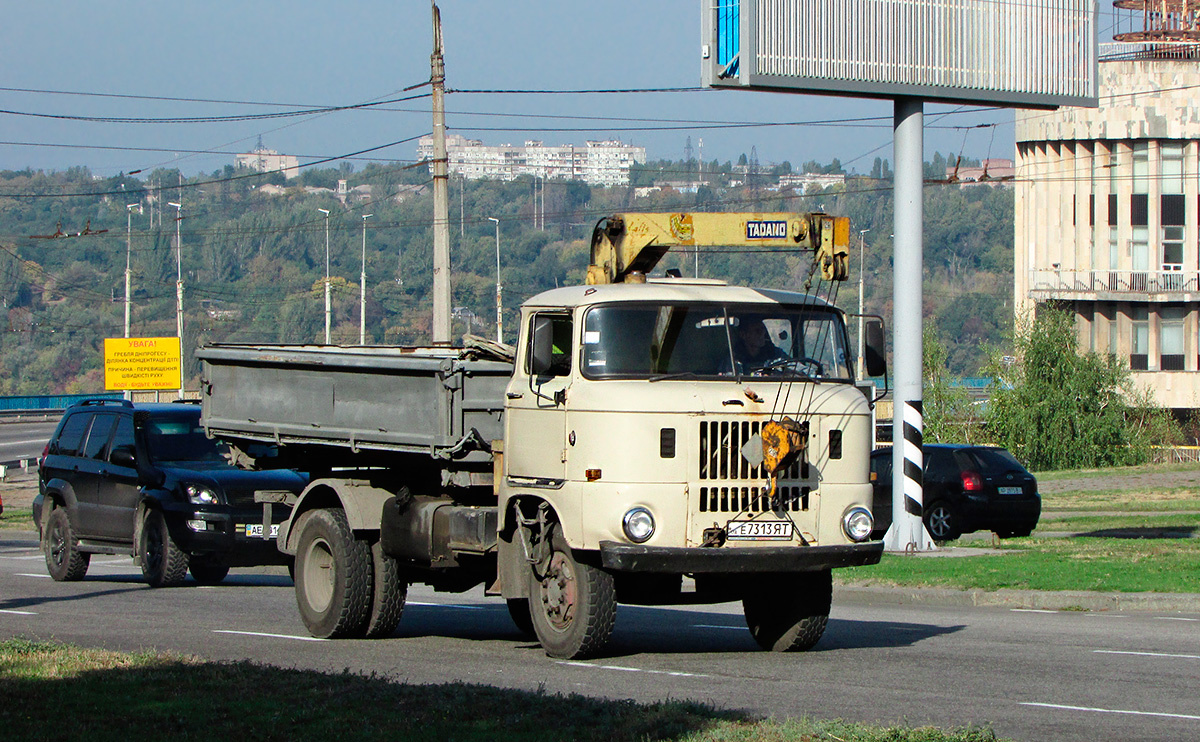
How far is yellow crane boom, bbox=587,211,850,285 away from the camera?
11.9 meters

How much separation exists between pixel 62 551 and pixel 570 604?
1029 cm

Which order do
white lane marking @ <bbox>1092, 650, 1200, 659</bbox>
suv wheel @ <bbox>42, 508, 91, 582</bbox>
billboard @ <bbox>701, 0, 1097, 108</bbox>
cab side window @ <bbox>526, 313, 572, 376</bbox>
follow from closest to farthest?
cab side window @ <bbox>526, 313, 572, 376</bbox>
white lane marking @ <bbox>1092, 650, 1200, 659</bbox>
suv wheel @ <bbox>42, 508, 91, 582</bbox>
billboard @ <bbox>701, 0, 1097, 108</bbox>

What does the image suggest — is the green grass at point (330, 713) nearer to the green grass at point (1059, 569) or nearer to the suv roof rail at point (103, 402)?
the green grass at point (1059, 569)

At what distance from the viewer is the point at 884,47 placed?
22406 mm

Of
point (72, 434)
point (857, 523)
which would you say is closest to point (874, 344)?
point (857, 523)

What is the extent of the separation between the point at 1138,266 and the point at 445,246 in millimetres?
58495

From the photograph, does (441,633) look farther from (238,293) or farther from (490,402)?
(238,293)

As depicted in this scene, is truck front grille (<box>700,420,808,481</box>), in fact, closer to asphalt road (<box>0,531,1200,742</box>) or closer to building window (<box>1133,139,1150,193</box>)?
asphalt road (<box>0,531,1200,742</box>)

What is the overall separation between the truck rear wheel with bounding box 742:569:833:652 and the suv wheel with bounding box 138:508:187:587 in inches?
326

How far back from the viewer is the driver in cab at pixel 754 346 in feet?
35.7

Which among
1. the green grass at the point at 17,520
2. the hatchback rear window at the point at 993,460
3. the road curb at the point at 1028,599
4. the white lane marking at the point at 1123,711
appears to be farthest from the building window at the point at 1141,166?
the white lane marking at the point at 1123,711

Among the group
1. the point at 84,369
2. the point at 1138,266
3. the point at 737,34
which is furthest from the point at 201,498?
→ the point at 84,369

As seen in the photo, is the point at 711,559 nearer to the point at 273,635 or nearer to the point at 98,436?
the point at 273,635

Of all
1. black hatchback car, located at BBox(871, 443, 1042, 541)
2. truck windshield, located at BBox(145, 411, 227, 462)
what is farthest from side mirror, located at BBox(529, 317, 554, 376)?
black hatchback car, located at BBox(871, 443, 1042, 541)
